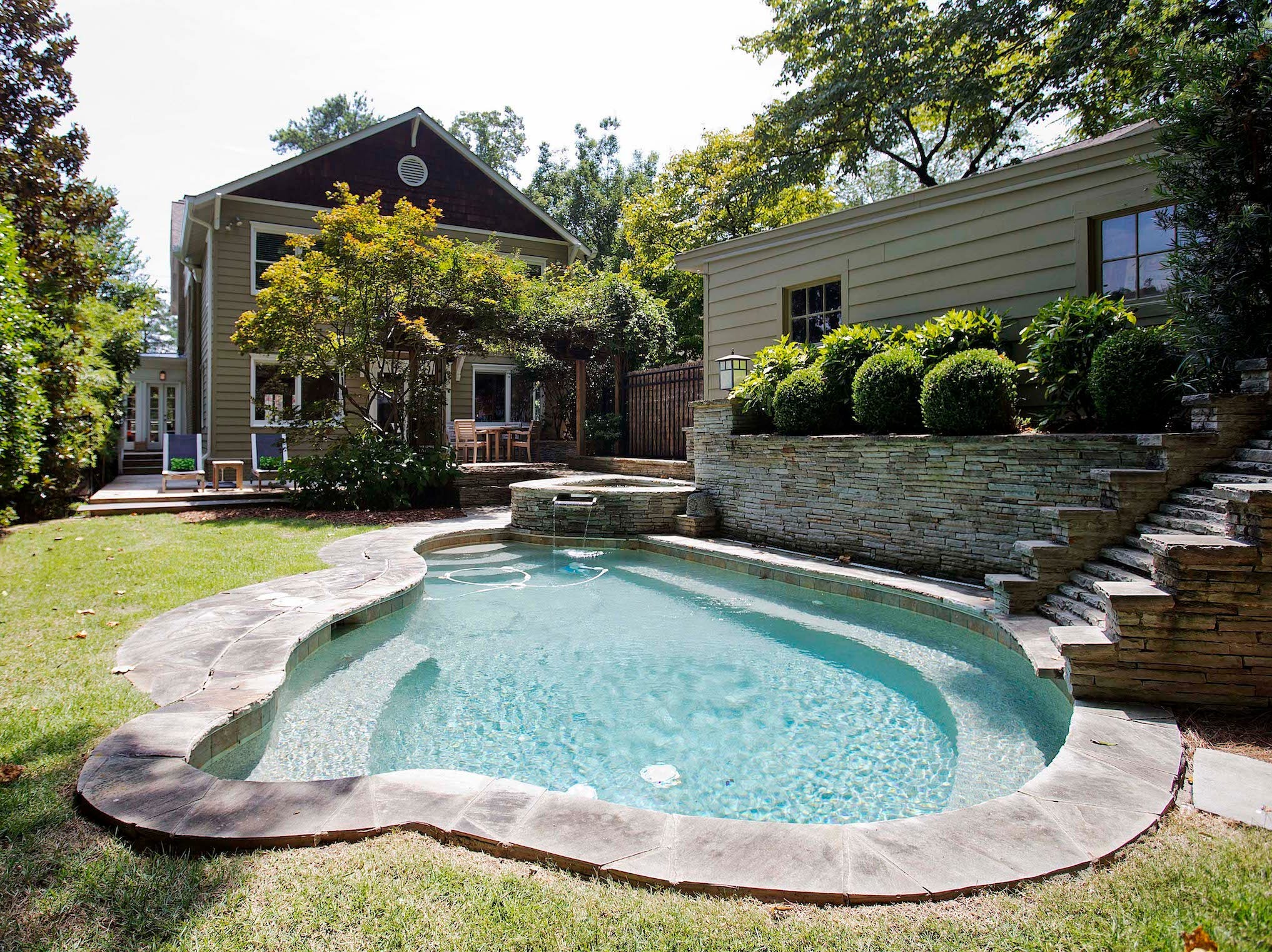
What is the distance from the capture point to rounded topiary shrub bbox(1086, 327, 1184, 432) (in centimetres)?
478

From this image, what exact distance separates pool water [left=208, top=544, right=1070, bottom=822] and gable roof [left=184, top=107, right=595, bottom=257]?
39.8ft

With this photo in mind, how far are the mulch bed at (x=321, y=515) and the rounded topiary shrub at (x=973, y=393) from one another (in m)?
6.98

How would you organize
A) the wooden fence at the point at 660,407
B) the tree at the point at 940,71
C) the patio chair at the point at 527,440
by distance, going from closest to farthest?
the tree at the point at 940,71 → the wooden fence at the point at 660,407 → the patio chair at the point at 527,440

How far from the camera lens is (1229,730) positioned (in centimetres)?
289

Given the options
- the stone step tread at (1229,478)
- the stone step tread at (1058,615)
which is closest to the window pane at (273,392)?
the stone step tread at (1058,615)

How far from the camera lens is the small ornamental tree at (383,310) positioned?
10508 mm

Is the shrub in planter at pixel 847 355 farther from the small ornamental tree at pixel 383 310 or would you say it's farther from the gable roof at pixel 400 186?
the gable roof at pixel 400 186

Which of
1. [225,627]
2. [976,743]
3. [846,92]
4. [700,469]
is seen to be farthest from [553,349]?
[976,743]

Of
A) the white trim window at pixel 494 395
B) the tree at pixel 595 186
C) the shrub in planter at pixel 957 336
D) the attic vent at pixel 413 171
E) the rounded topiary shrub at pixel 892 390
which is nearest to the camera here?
the rounded topiary shrub at pixel 892 390

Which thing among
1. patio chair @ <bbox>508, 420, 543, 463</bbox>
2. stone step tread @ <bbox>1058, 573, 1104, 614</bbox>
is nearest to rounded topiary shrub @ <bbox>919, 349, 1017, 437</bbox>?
stone step tread @ <bbox>1058, 573, 1104, 614</bbox>

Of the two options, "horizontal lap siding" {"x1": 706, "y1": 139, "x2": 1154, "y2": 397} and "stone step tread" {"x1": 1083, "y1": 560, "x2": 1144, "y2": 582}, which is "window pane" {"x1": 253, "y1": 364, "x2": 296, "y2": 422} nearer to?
"horizontal lap siding" {"x1": 706, "y1": 139, "x2": 1154, "y2": 397}

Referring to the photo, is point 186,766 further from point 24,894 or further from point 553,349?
point 553,349

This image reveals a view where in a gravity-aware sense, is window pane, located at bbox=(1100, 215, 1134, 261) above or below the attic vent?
below

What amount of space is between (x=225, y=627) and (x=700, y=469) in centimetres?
593
